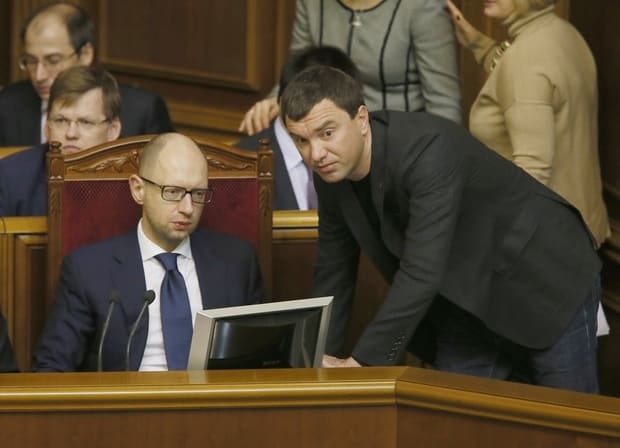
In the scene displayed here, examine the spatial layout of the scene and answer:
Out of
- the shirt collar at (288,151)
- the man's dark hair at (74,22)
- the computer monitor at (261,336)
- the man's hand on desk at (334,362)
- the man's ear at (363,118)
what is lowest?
the man's hand on desk at (334,362)

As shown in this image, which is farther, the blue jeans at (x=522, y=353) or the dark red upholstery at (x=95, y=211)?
the dark red upholstery at (x=95, y=211)

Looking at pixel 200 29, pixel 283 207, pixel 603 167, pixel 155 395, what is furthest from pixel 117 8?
pixel 155 395

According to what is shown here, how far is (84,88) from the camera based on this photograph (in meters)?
4.11

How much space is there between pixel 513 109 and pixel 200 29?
7.21 feet

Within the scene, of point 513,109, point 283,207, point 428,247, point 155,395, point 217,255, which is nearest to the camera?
point 155,395

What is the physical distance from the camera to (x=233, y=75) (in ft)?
19.1

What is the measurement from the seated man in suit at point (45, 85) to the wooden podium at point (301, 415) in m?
2.12

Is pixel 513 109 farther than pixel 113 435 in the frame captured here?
Yes

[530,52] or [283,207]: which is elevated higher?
[530,52]

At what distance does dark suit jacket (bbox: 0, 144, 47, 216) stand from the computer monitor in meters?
1.33

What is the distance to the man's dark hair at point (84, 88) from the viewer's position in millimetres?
4105

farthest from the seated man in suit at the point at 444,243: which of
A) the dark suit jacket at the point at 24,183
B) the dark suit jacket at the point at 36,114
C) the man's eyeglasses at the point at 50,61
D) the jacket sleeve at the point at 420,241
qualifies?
the man's eyeglasses at the point at 50,61

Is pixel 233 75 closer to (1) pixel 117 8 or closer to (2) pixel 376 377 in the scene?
(1) pixel 117 8

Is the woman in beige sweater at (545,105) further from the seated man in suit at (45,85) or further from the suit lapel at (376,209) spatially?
the seated man in suit at (45,85)
